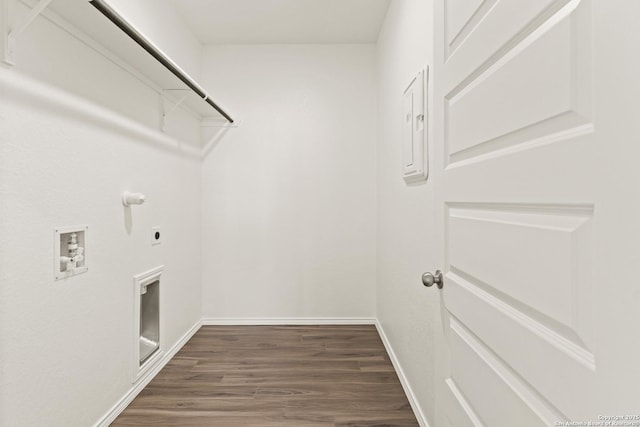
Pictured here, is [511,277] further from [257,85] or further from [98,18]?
[257,85]

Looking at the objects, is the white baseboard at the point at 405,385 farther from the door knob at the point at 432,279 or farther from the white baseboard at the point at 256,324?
the door knob at the point at 432,279

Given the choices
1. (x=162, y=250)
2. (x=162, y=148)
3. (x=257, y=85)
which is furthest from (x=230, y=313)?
(x=257, y=85)

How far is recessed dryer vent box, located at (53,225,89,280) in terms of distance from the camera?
1.43 meters

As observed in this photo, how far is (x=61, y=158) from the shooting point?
1.47 meters

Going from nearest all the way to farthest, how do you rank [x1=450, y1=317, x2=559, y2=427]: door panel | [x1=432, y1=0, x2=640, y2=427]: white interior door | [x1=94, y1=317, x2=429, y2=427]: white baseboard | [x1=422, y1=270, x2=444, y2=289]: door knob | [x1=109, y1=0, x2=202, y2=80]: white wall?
[x1=432, y1=0, x2=640, y2=427]: white interior door → [x1=450, y1=317, x2=559, y2=427]: door panel → [x1=422, y1=270, x2=444, y2=289]: door knob → [x1=94, y1=317, x2=429, y2=427]: white baseboard → [x1=109, y1=0, x2=202, y2=80]: white wall

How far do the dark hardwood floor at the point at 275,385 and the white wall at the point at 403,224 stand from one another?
21 cm

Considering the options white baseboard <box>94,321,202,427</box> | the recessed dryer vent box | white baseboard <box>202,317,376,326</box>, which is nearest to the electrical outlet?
the recessed dryer vent box

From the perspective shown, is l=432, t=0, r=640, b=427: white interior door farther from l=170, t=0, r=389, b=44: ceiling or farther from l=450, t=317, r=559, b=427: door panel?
l=170, t=0, r=389, b=44: ceiling

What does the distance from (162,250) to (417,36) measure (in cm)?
207

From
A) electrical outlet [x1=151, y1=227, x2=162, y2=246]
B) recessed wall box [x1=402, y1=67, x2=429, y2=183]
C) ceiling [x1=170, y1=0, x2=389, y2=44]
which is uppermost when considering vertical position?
ceiling [x1=170, y1=0, x2=389, y2=44]

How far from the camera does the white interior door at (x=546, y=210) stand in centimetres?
42

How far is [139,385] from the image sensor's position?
211 centimetres

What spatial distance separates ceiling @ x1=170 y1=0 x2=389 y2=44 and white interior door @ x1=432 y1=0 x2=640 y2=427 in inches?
80.8

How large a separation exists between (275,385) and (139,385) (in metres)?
0.80
